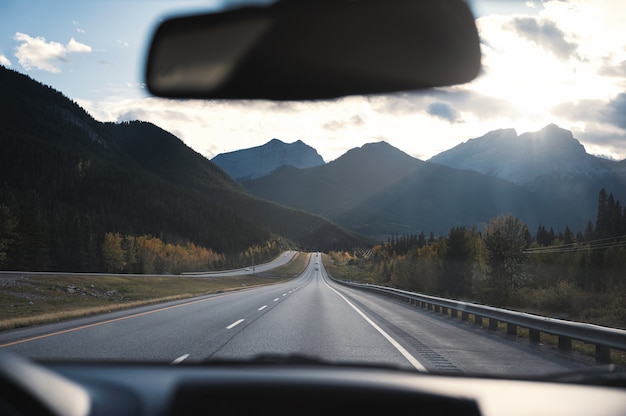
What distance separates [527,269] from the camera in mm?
64750

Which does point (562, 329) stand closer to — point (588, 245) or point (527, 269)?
point (527, 269)

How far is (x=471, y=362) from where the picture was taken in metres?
8.98

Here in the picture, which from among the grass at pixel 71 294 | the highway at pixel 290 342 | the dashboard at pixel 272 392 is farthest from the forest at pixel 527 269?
the dashboard at pixel 272 392

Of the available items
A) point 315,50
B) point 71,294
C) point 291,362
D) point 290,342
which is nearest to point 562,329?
point 290,342

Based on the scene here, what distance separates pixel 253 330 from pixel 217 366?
10019mm

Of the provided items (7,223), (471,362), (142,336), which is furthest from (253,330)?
(7,223)

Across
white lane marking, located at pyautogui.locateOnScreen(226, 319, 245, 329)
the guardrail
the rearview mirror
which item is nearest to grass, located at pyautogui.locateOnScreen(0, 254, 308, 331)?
white lane marking, located at pyautogui.locateOnScreen(226, 319, 245, 329)

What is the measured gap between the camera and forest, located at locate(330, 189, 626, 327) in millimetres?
47756

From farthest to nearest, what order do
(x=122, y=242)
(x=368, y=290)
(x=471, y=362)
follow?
(x=122, y=242) → (x=368, y=290) → (x=471, y=362)

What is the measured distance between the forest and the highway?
1127 inches

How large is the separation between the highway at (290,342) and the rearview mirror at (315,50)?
3.48 m

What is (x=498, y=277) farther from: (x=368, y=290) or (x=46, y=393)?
(x=46, y=393)

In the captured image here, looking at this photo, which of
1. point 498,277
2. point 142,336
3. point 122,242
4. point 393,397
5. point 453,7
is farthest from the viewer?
point 122,242

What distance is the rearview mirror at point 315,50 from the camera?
12.1 feet
